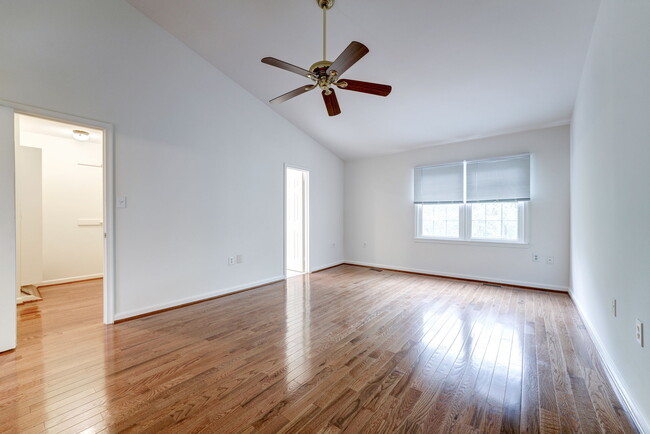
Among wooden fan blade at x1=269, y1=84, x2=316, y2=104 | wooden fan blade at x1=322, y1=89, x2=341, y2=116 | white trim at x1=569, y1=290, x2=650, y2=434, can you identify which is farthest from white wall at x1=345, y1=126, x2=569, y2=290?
wooden fan blade at x1=269, y1=84, x2=316, y2=104

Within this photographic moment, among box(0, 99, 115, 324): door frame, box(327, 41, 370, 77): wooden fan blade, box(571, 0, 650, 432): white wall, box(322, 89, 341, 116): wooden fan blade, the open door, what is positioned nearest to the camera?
box(571, 0, 650, 432): white wall

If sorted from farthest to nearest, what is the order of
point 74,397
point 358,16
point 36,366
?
point 358,16 → point 36,366 → point 74,397

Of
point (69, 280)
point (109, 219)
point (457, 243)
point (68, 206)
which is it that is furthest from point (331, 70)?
point (69, 280)

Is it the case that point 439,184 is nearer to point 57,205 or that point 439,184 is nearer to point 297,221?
point 297,221

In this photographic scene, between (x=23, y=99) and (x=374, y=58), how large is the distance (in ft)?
11.3

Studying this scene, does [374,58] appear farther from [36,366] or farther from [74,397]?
[36,366]

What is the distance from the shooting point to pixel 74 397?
70.3 inches

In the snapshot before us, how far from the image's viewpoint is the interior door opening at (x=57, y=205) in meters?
4.07

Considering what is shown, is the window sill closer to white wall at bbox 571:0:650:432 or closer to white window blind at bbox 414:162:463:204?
white window blind at bbox 414:162:463:204

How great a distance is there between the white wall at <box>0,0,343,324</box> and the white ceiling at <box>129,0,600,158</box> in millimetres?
417

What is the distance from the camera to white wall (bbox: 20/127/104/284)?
4.69 m

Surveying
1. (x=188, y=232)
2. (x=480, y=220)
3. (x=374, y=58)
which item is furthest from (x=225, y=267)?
(x=480, y=220)

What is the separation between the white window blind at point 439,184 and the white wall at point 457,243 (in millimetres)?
138

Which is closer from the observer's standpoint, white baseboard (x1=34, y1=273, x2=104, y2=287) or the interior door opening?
the interior door opening
